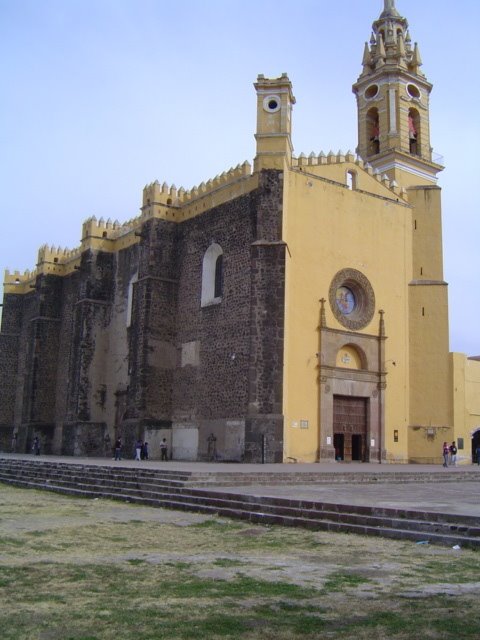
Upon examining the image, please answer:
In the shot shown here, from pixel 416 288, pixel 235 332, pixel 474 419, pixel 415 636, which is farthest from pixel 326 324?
pixel 415 636

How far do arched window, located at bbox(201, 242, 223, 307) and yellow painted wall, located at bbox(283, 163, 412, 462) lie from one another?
3.05m

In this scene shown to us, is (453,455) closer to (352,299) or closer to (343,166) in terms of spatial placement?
(352,299)

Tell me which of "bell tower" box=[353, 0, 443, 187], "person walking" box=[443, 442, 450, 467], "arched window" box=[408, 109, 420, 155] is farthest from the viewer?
"arched window" box=[408, 109, 420, 155]

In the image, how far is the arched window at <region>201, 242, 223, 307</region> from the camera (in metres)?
25.2

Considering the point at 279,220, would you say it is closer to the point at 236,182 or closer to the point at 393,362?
the point at 236,182

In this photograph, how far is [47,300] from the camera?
3462cm

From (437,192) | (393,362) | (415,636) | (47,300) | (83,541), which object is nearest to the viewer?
(415,636)

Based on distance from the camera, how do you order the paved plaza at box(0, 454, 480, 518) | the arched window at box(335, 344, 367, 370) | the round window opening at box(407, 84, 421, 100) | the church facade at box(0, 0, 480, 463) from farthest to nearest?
the round window opening at box(407, 84, 421, 100)
the arched window at box(335, 344, 367, 370)
the church facade at box(0, 0, 480, 463)
the paved plaza at box(0, 454, 480, 518)

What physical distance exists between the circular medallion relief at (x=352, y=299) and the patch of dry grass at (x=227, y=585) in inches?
627

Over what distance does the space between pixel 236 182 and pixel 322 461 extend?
9838 mm

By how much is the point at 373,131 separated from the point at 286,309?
12616mm

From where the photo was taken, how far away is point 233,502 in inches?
441

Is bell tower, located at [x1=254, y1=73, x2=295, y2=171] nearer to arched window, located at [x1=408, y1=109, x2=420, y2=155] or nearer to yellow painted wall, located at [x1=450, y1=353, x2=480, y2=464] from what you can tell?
arched window, located at [x1=408, y1=109, x2=420, y2=155]

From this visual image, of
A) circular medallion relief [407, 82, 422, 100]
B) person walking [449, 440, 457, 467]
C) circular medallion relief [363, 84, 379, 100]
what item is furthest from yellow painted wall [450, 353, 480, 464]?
circular medallion relief [363, 84, 379, 100]
